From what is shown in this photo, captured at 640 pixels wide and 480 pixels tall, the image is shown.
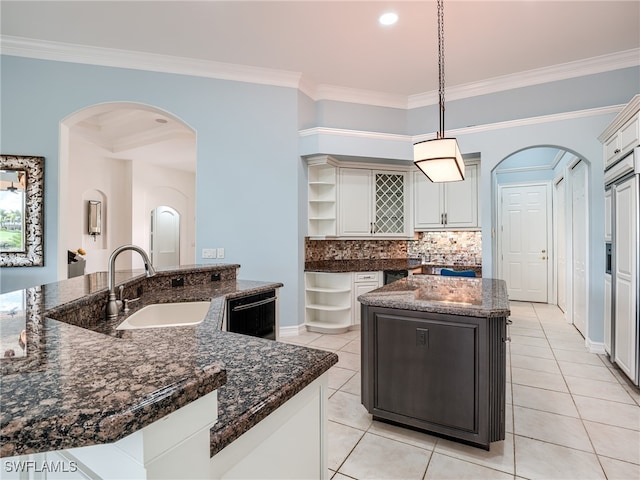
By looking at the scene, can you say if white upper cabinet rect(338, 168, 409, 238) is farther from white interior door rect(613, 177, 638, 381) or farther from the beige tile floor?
white interior door rect(613, 177, 638, 381)

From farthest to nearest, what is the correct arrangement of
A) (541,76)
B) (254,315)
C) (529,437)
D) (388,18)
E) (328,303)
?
(328,303) → (541,76) → (388,18) → (254,315) → (529,437)

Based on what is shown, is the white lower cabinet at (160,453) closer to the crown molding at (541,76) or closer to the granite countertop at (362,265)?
the granite countertop at (362,265)

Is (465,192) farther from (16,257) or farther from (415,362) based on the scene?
(16,257)

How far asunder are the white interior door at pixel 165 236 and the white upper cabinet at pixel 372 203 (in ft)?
16.5

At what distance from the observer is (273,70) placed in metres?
4.07

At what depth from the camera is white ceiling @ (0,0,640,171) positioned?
9.80ft

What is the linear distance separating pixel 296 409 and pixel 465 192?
4529mm

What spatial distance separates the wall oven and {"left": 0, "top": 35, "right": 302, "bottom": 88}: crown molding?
2778mm

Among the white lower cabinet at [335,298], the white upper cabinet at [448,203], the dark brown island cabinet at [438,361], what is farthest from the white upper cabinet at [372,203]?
the dark brown island cabinet at [438,361]

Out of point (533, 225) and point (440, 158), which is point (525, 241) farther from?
point (440, 158)

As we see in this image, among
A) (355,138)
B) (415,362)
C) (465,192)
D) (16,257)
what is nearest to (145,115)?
(16,257)

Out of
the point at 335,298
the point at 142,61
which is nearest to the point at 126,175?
the point at 142,61

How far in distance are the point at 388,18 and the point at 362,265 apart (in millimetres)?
3002

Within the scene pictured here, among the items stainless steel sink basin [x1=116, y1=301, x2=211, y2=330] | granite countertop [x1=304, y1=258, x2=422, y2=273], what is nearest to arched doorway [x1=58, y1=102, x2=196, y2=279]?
granite countertop [x1=304, y1=258, x2=422, y2=273]
